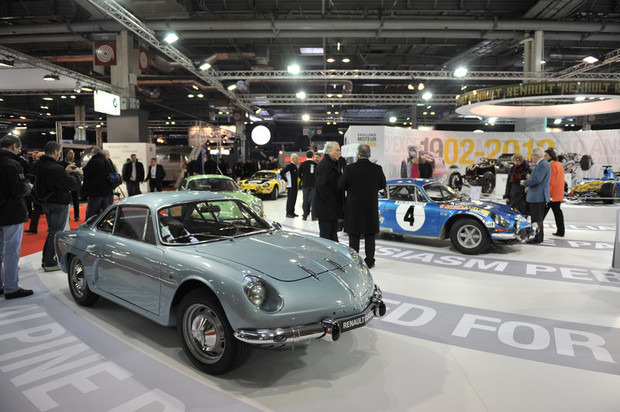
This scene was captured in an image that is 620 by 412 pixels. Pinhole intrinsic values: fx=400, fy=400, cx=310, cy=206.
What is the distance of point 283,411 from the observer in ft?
7.48

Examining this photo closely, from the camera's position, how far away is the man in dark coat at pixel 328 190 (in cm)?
515

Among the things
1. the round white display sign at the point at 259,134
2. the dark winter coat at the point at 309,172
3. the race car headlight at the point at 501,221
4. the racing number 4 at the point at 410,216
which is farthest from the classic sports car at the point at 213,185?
the round white display sign at the point at 259,134

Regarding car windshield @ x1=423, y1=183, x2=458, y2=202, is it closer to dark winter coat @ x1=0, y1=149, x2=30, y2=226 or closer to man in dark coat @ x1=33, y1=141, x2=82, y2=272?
man in dark coat @ x1=33, y1=141, x2=82, y2=272

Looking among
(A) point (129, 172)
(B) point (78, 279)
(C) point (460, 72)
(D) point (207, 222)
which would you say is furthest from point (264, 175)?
(D) point (207, 222)

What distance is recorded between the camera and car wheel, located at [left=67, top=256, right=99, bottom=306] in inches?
153

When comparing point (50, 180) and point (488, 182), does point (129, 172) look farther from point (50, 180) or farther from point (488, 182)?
point (488, 182)

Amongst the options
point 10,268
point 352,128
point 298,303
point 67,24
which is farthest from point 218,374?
point 67,24

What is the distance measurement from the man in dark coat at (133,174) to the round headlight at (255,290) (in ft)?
31.8

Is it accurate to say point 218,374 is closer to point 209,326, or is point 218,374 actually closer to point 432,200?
point 209,326

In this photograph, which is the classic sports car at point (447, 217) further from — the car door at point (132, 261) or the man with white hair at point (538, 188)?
the car door at point (132, 261)

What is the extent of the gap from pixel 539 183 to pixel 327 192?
425cm

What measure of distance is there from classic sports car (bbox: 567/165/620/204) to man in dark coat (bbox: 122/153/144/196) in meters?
13.0

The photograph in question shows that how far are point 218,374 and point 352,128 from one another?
1236 cm

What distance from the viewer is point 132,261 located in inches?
124
